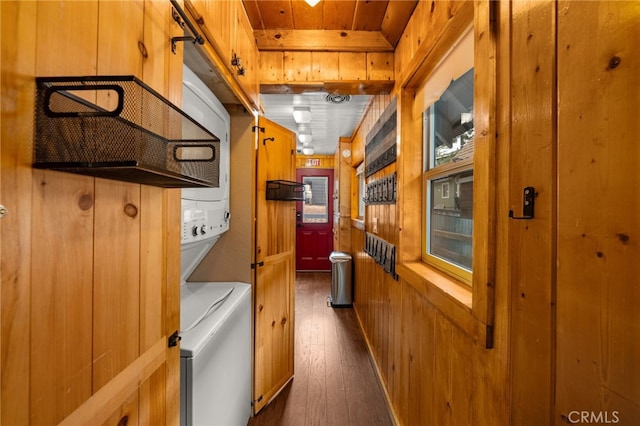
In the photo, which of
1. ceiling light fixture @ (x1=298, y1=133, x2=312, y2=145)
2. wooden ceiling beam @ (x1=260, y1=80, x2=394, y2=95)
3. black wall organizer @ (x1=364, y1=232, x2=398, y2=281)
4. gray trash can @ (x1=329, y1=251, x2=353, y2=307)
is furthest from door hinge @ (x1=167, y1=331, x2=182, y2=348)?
ceiling light fixture @ (x1=298, y1=133, x2=312, y2=145)

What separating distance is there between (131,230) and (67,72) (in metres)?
0.34

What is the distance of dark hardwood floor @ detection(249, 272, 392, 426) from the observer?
1.84 meters

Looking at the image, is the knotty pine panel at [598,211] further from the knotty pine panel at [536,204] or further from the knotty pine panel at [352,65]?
the knotty pine panel at [352,65]

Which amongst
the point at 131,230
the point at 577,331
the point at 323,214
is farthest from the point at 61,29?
the point at 323,214

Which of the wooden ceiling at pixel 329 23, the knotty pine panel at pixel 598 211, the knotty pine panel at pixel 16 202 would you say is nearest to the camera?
the knotty pine panel at pixel 16 202

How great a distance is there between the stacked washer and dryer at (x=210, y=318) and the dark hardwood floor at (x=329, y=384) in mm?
330

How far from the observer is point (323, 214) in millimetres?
6172

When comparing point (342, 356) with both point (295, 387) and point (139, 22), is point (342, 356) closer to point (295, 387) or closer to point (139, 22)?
point (295, 387)

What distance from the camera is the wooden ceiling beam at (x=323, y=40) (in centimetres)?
189

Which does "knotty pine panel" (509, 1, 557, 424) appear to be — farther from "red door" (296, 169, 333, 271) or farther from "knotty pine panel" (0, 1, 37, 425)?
"red door" (296, 169, 333, 271)

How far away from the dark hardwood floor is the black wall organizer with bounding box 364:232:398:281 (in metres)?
0.96

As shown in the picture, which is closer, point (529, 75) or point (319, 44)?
point (529, 75)

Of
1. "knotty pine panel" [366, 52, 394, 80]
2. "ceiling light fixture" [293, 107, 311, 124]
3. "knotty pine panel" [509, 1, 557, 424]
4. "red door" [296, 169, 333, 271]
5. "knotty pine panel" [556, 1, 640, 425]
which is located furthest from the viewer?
"red door" [296, 169, 333, 271]

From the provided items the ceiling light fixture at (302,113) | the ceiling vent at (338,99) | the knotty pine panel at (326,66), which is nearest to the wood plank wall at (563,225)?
the knotty pine panel at (326,66)
